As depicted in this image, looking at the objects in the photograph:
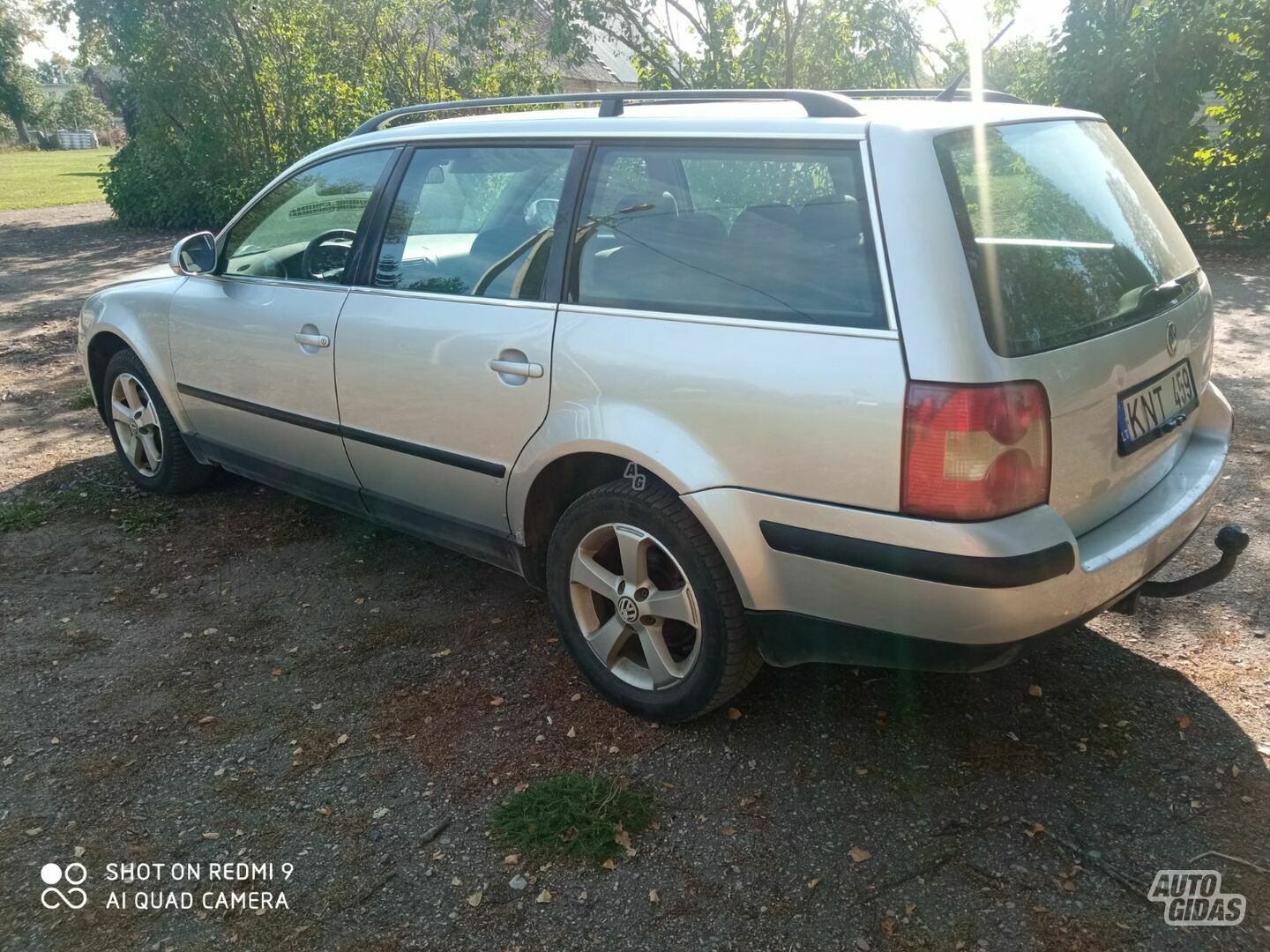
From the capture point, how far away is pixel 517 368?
3166mm

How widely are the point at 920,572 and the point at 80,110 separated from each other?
262 ft

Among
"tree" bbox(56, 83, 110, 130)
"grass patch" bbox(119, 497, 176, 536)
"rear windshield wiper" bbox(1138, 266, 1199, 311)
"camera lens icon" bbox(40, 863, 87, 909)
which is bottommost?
"camera lens icon" bbox(40, 863, 87, 909)

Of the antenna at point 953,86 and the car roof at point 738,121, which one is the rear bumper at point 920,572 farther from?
the antenna at point 953,86

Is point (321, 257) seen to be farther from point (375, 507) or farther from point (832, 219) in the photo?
point (832, 219)

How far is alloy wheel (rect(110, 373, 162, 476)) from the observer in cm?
503

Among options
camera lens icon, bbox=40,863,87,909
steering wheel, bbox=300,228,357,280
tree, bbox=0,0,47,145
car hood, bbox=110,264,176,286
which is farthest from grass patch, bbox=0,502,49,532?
tree, bbox=0,0,47,145

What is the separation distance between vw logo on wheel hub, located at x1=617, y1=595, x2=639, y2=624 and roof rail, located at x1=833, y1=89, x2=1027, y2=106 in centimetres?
172

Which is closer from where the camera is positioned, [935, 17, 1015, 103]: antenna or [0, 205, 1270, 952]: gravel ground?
[0, 205, 1270, 952]: gravel ground

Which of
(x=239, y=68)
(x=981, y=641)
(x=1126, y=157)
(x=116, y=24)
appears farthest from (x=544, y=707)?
(x=116, y=24)

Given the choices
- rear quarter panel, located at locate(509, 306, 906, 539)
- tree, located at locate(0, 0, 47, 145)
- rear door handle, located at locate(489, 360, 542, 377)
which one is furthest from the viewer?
tree, located at locate(0, 0, 47, 145)

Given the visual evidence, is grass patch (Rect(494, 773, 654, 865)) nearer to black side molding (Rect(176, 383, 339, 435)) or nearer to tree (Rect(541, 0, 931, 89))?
black side molding (Rect(176, 383, 339, 435))

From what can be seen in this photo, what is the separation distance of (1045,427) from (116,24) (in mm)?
16729

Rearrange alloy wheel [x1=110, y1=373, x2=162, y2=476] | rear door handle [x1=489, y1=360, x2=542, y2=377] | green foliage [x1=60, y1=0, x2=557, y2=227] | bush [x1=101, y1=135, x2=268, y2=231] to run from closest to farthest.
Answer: rear door handle [x1=489, y1=360, x2=542, y2=377], alloy wheel [x1=110, y1=373, x2=162, y2=476], green foliage [x1=60, y1=0, x2=557, y2=227], bush [x1=101, y1=135, x2=268, y2=231]

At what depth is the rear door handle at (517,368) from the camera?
312 centimetres
